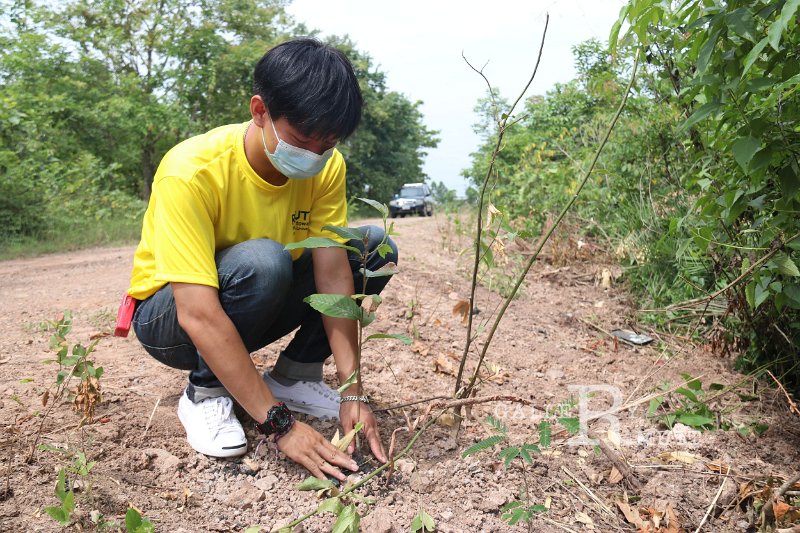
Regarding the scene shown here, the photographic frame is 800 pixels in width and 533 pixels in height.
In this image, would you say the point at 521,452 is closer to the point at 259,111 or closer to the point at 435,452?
the point at 435,452

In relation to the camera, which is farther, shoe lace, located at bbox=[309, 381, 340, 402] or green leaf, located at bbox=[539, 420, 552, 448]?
shoe lace, located at bbox=[309, 381, 340, 402]

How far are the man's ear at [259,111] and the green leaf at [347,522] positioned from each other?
40.3 inches

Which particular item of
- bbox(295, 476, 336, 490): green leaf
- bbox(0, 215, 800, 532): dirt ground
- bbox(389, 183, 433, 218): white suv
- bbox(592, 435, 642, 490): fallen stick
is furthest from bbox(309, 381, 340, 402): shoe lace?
bbox(389, 183, 433, 218): white suv

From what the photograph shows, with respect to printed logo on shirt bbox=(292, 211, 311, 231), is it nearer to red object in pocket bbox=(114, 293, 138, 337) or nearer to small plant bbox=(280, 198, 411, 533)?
small plant bbox=(280, 198, 411, 533)

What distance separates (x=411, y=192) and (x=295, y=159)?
1829 cm

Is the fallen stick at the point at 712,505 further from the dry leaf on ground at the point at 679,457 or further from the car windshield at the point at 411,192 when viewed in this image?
the car windshield at the point at 411,192

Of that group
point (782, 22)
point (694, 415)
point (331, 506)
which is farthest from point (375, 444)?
point (782, 22)

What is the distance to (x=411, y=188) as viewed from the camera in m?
20.1

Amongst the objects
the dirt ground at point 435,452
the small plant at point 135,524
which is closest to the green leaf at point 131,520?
the small plant at point 135,524

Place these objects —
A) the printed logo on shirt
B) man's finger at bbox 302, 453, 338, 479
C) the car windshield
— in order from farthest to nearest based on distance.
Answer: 1. the car windshield
2. the printed logo on shirt
3. man's finger at bbox 302, 453, 338, 479

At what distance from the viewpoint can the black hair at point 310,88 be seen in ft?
5.12

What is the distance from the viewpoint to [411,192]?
1986 cm

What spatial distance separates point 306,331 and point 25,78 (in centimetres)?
1278

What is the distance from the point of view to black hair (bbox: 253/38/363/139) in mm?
1562
